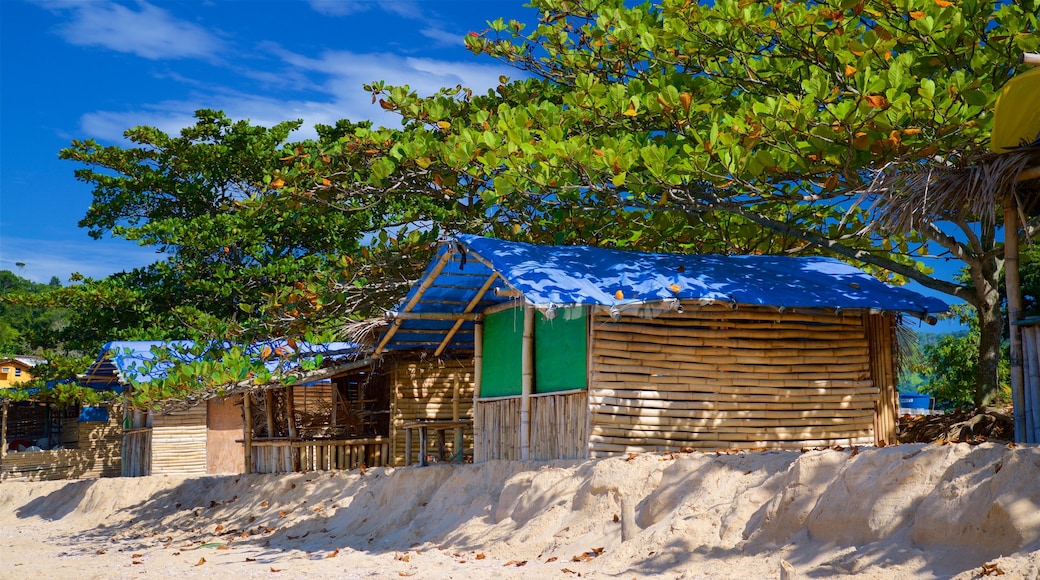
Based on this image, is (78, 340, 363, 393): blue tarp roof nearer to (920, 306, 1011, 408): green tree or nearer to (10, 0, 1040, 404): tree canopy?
(10, 0, 1040, 404): tree canopy

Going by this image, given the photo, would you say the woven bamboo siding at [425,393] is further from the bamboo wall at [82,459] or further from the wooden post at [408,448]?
the bamboo wall at [82,459]

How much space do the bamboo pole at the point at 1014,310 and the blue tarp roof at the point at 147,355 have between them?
9304mm

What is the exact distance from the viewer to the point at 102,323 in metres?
23.5

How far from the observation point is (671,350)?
1093 cm

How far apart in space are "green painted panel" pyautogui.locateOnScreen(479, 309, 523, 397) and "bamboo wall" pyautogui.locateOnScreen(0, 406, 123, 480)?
13.9 meters

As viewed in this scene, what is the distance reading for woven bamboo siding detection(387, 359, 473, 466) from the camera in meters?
15.3

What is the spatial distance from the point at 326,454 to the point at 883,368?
27.4 ft

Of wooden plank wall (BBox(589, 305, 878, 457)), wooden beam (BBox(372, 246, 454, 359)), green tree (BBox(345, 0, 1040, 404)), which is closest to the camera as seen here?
green tree (BBox(345, 0, 1040, 404))

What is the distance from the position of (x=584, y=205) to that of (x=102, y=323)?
48.4 ft

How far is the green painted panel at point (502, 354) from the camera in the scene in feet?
39.7

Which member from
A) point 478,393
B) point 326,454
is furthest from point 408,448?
point 326,454

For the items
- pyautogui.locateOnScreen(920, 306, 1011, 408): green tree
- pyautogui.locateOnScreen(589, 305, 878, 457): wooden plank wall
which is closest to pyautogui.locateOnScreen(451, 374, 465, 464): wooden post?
pyautogui.locateOnScreen(589, 305, 878, 457): wooden plank wall

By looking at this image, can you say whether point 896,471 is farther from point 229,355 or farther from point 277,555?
point 229,355

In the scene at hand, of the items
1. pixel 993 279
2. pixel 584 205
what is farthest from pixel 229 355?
pixel 993 279
